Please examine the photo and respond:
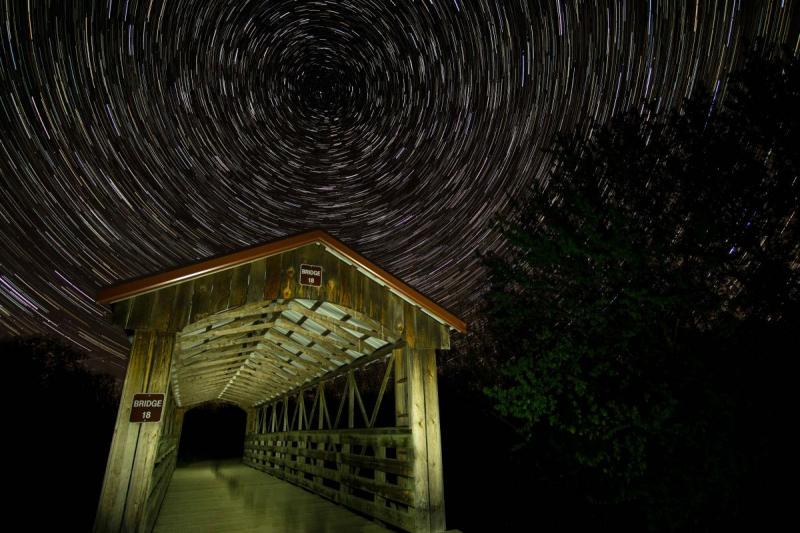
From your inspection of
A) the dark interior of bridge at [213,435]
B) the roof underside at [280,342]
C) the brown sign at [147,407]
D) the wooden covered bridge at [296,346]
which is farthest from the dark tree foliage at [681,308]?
the dark interior of bridge at [213,435]

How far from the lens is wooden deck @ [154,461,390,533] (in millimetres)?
6305

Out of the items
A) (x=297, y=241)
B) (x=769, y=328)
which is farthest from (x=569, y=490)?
(x=297, y=241)

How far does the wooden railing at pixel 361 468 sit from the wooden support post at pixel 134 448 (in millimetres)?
3193

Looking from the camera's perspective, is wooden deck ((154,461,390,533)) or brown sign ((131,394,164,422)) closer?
brown sign ((131,394,164,422))

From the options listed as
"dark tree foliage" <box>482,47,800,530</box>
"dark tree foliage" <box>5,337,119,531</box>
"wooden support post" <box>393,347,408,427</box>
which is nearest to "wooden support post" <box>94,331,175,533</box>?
"wooden support post" <box>393,347,408,427</box>

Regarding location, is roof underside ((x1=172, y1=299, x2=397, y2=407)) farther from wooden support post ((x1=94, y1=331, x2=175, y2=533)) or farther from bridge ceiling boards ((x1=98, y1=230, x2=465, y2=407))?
wooden support post ((x1=94, y1=331, x2=175, y2=533))

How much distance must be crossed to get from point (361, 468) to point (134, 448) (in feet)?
18.1

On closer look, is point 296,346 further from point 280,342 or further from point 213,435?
point 213,435

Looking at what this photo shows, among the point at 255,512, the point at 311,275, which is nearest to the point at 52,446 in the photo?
the point at 255,512

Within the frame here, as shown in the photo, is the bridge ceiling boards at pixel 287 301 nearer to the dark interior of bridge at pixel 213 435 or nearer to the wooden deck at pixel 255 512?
the wooden deck at pixel 255 512

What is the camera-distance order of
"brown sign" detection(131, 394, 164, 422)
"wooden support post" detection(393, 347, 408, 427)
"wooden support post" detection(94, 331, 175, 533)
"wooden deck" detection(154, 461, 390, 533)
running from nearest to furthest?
1. "wooden support post" detection(94, 331, 175, 533)
2. "brown sign" detection(131, 394, 164, 422)
3. "wooden support post" detection(393, 347, 408, 427)
4. "wooden deck" detection(154, 461, 390, 533)

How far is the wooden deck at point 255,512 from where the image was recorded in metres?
6.30

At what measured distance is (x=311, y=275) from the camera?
19.1 feet

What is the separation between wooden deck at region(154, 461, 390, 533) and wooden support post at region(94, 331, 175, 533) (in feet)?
7.92
